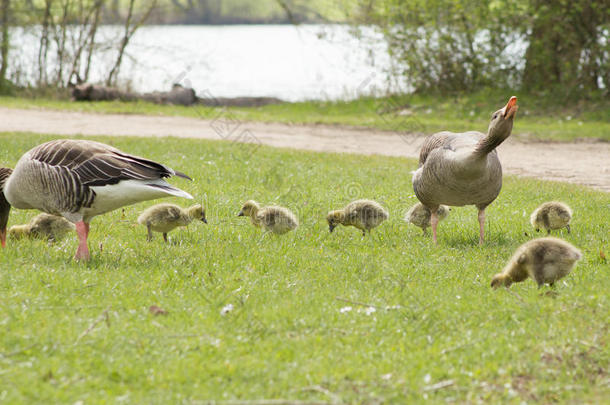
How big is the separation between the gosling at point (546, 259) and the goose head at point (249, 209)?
3.60 meters

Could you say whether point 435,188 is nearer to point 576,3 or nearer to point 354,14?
point 576,3

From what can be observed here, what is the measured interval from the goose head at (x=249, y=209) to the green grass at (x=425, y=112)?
38.7 ft

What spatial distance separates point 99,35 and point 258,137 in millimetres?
12048

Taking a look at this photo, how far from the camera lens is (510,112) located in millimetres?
6785

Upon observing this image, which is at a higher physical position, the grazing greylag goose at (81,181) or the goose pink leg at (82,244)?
the grazing greylag goose at (81,181)

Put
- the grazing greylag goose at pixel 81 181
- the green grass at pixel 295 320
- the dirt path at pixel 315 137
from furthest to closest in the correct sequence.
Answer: the dirt path at pixel 315 137
the grazing greylag goose at pixel 81 181
the green grass at pixel 295 320

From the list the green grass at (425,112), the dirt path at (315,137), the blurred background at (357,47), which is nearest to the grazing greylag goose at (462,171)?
the dirt path at (315,137)

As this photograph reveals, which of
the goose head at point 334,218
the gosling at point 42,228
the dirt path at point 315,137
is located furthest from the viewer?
the dirt path at point 315,137

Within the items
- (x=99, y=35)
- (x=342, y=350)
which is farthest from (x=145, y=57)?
(x=342, y=350)

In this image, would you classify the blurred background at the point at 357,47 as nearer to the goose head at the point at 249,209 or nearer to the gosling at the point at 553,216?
the gosling at the point at 553,216

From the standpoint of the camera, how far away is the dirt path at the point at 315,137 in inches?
584

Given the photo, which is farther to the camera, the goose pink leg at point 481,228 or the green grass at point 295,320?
the goose pink leg at point 481,228

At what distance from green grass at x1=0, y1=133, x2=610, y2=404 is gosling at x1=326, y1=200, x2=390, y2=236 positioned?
174 millimetres

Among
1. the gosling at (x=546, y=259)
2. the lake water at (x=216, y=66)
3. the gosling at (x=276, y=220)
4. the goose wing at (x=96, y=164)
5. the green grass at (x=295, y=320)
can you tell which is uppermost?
the lake water at (x=216, y=66)
